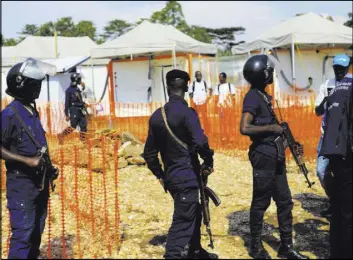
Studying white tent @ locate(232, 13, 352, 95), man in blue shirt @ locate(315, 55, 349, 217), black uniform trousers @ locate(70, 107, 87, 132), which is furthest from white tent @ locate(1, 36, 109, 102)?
man in blue shirt @ locate(315, 55, 349, 217)

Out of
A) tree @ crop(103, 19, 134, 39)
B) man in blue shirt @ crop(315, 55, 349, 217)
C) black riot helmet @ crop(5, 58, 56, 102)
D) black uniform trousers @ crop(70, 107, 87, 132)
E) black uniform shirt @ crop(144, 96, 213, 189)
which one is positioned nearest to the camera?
black riot helmet @ crop(5, 58, 56, 102)

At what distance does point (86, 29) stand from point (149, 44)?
38.9 metres

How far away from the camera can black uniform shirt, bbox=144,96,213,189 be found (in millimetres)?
4254

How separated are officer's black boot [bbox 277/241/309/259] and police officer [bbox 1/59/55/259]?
242 centimetres

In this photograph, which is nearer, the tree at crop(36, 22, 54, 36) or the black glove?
the black glove

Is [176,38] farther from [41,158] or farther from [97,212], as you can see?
[41,158]

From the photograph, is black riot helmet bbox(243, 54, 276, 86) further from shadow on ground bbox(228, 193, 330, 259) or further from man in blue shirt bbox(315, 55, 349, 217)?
shadow on ground bbox(228, 193, 330, 259)

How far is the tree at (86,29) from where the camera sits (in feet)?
173

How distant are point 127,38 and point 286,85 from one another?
5.80 meters

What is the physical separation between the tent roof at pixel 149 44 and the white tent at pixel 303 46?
79.5 inches

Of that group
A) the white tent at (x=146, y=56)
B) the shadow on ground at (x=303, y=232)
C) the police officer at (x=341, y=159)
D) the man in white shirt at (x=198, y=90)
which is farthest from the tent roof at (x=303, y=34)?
the police officer at (x=341, y=159)

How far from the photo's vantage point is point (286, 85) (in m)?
17.2

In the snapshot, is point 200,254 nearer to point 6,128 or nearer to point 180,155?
point 180,155

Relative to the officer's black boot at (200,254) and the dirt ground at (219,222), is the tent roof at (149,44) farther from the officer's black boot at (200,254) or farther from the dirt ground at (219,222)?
the officer's black boot at (200,254)
